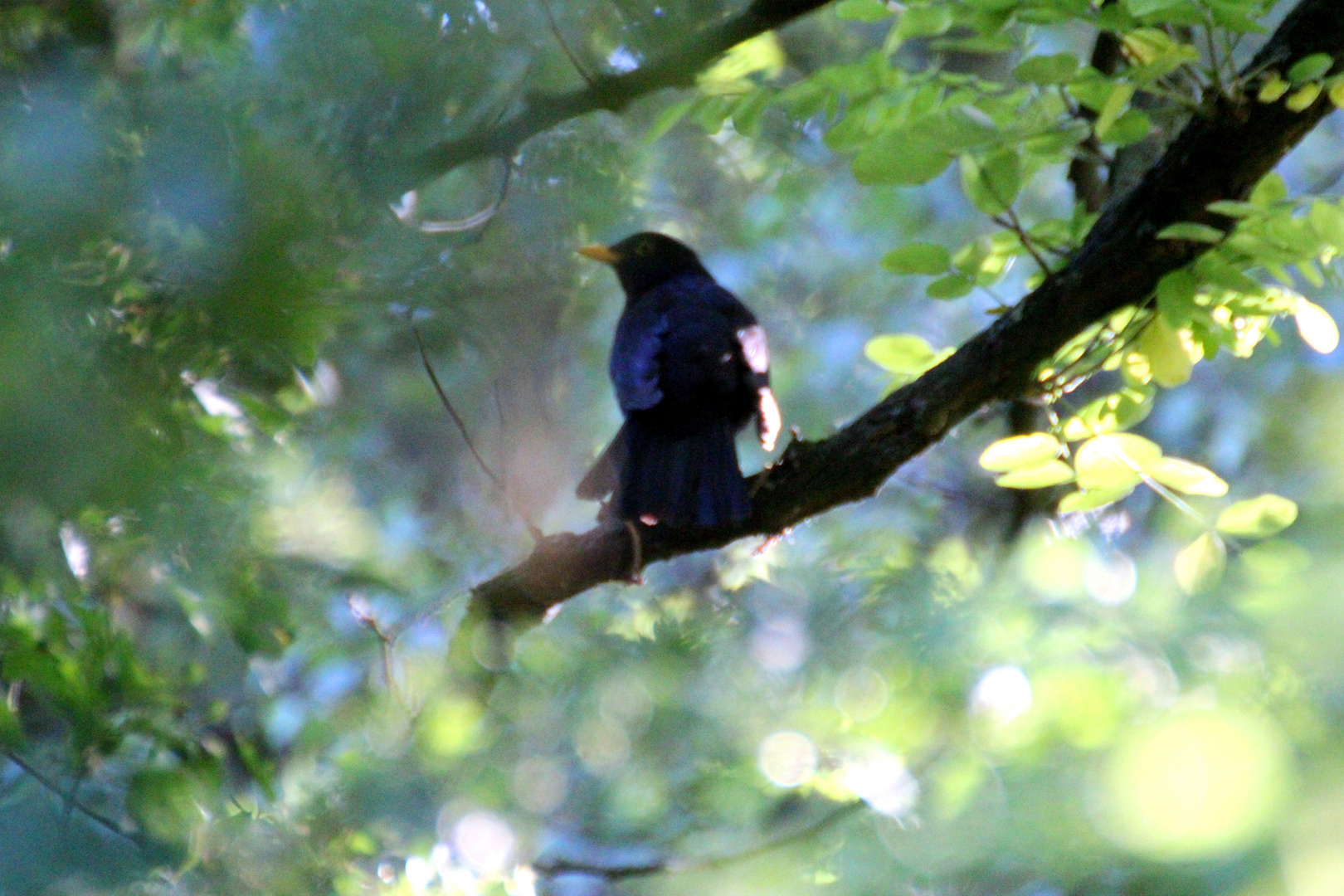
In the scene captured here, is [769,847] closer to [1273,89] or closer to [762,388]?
[762,388]

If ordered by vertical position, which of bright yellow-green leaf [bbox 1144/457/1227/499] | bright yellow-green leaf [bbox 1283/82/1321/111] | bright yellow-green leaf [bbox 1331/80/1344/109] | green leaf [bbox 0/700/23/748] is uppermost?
bright yellow-green leaf [bbox 1283/82/1321/111]

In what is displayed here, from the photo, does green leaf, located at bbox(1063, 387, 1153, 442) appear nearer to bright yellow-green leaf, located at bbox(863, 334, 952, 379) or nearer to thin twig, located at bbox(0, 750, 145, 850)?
bright yellow-green leaf, located at bbox(863, 334, 952, 379)

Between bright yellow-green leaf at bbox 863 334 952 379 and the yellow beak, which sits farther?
the yellow beak

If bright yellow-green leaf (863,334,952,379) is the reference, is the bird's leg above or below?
below

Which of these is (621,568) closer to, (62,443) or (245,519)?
(245,519)

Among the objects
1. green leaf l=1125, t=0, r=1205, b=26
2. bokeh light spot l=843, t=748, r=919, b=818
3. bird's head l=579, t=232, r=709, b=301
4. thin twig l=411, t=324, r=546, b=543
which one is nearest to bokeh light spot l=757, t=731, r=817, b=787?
bokeh light spot l=843, t=748, r=919, b=818

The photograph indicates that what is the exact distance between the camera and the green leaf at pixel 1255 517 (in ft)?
6.35

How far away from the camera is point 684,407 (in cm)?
335

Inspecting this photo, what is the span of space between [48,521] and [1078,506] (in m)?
1.73

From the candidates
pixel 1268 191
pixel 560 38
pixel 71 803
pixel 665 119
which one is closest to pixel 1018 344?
pixel 1268 191

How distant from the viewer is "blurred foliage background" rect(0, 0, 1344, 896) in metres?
0.98

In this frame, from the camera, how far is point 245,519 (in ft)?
5.72

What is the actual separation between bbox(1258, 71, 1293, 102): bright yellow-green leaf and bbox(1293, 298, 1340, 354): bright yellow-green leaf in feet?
1.18

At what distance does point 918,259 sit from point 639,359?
1.47m
